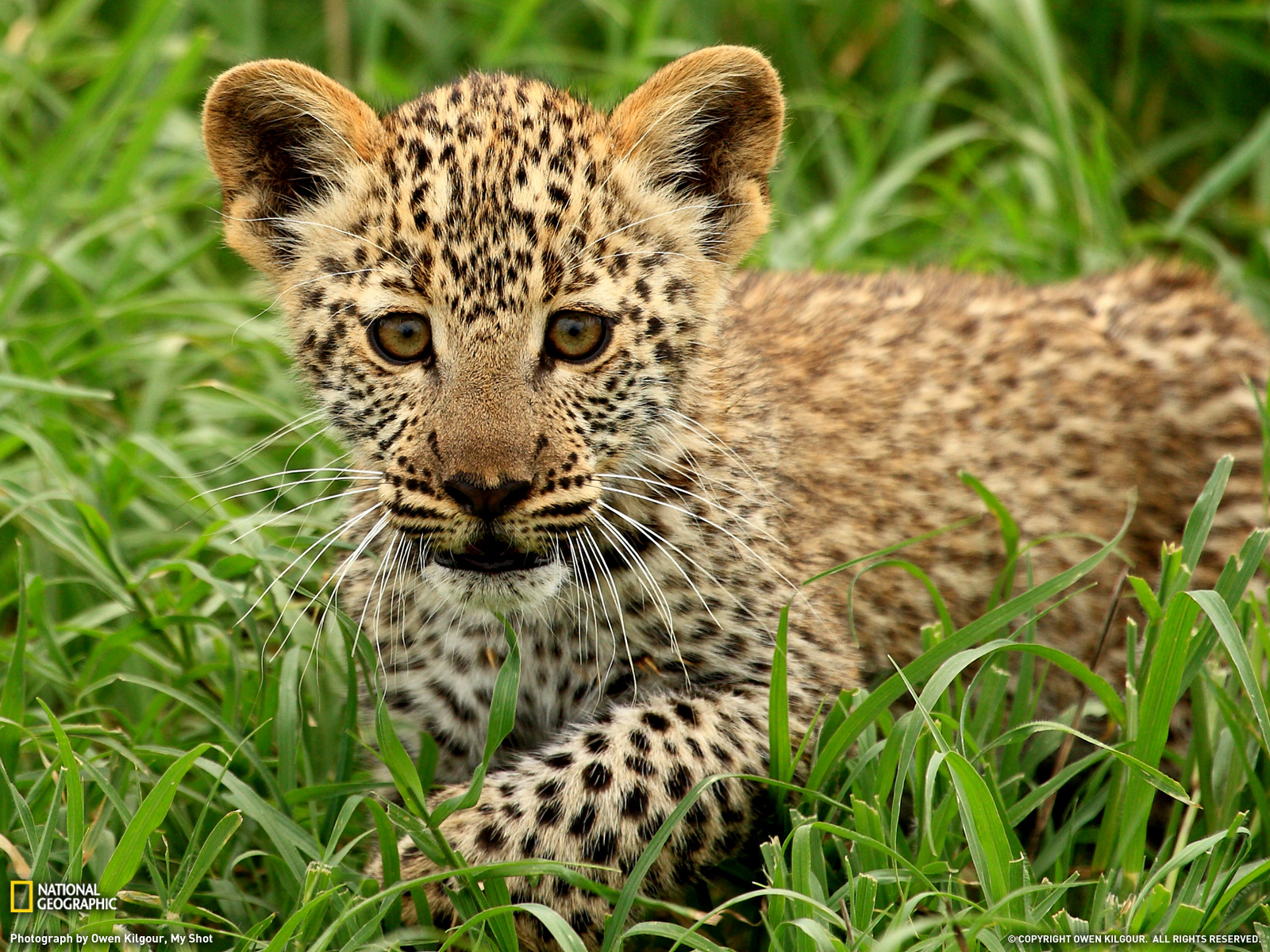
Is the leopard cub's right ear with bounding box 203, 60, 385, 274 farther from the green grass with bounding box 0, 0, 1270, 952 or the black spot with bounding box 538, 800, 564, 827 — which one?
the black spot with bounding box 538, 800, 564, 827

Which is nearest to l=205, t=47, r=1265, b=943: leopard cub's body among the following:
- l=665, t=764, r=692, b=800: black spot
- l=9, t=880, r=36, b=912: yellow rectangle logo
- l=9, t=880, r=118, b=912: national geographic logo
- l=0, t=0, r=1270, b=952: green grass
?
l=665, t=764, r=692, b=800: black spot

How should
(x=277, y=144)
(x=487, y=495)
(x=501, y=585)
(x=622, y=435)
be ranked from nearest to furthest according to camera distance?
(x=487, y=495)
(x=501, y=585)
(x=622, y=435)
(x=277, y=144)

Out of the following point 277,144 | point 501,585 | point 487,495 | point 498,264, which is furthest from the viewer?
point 277,144

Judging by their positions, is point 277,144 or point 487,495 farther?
point 277,144

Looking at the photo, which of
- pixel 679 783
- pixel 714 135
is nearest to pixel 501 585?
pixel 679 783

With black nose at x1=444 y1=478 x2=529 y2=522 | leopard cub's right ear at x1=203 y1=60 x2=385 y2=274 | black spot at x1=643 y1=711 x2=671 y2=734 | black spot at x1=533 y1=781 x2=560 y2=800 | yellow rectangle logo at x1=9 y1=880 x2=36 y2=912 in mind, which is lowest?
yellow rectangle logo at x1=9 y1=880 x2=36 y2=912

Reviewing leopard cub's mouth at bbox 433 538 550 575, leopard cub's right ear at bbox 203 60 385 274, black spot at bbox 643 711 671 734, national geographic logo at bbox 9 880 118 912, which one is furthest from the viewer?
leopard cub's right ear at bbox 203 60 385 274

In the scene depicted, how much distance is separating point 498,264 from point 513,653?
1232 mm

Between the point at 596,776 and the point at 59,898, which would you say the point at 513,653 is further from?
the point at 59,898

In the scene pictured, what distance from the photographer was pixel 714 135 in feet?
18.2

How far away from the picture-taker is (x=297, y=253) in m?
5.48

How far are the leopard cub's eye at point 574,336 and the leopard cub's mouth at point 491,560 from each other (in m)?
0.65

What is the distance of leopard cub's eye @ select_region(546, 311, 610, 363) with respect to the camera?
4.91 m

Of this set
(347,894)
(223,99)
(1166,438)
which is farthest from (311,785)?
(1166,438)
